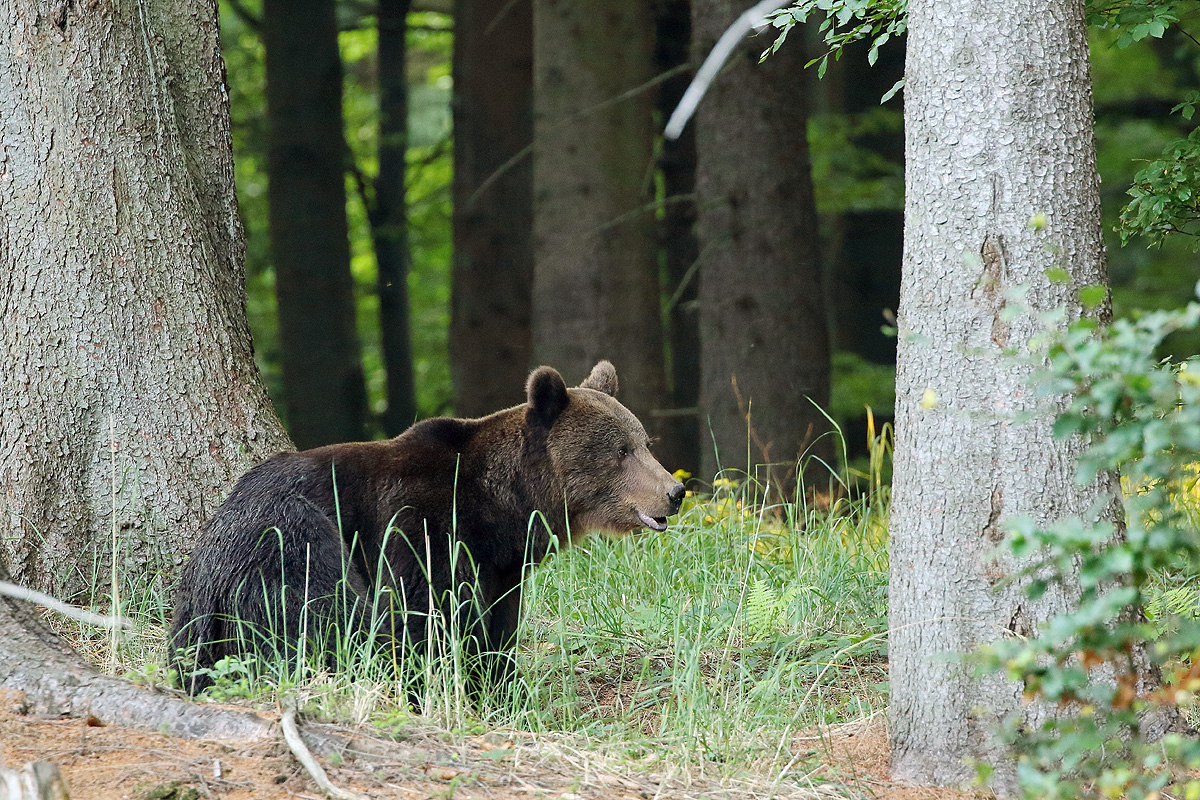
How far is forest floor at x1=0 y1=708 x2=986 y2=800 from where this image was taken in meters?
3.41

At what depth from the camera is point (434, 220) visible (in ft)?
A: 70.3

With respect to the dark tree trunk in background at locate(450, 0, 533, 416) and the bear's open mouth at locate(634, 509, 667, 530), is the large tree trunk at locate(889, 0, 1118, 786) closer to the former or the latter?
the bear's open mouth at locate(634, 509, 667, 530)

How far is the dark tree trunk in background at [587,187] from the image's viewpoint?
11203mm

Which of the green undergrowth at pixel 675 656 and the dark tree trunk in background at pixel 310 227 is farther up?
the dark tree trunk in background at pixel 310 227

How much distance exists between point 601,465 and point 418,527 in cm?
102

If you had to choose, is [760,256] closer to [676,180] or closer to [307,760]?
[676,180]

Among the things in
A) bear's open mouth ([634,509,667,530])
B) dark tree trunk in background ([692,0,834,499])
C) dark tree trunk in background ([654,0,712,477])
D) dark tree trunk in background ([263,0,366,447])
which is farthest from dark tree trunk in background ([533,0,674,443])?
bear's open mouth ([634,509,667,530])

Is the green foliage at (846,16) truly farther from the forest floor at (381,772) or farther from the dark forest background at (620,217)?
the forest floor at (381,772)

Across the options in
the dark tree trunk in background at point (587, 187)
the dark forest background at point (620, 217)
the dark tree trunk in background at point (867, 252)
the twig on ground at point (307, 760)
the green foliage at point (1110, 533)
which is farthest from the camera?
the dark tree trunk in background at point (867, 252)

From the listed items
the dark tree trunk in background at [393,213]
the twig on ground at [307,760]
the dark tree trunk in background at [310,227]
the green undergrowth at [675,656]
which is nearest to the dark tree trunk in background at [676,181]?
the dark tree trunk in background at [310,227]

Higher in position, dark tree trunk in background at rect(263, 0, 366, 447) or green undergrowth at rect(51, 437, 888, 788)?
dark tree trunk in background at rect(263, 0, 366, 447)

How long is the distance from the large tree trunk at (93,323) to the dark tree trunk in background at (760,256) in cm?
524

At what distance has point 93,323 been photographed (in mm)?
5480

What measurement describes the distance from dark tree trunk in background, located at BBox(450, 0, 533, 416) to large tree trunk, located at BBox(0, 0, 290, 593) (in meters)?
8.43
